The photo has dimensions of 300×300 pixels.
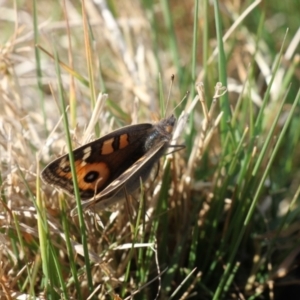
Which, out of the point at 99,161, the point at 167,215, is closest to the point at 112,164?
the point at 99,161

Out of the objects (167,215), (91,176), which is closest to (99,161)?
(91,176)

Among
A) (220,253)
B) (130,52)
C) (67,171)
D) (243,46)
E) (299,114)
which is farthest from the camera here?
(243,46)

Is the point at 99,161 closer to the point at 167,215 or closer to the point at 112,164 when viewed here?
the point at 112,164

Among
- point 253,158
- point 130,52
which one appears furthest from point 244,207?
point 130,52

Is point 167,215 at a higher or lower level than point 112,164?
lower

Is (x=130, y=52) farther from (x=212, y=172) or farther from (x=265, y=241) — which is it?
(x=265, y=241)
